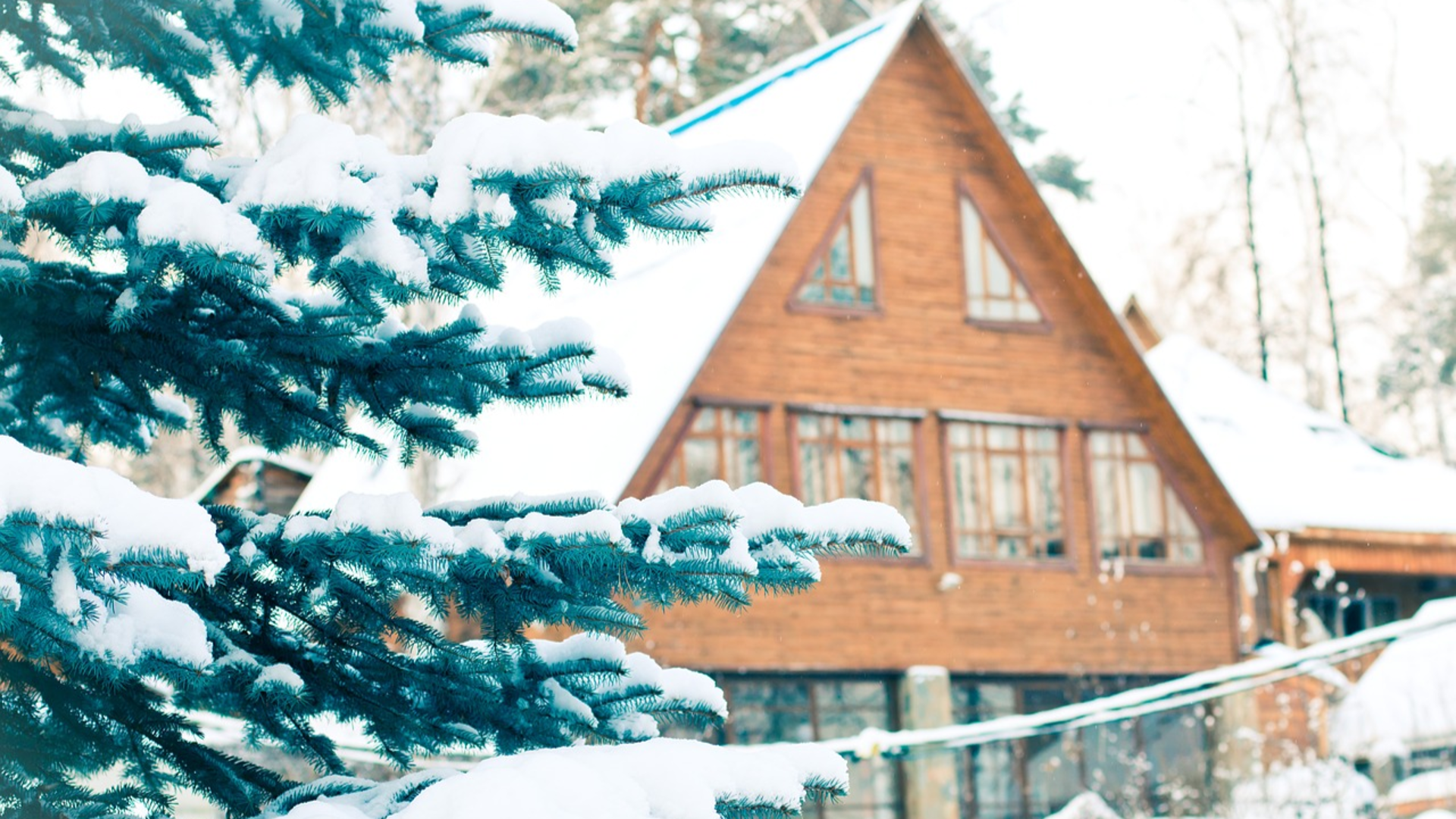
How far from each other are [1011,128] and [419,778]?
89.4 feet

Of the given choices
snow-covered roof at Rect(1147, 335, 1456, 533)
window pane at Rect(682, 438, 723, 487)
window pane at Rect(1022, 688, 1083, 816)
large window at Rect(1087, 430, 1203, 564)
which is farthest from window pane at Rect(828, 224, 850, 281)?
window pane at Rect(1022, 688, 1083, 816)

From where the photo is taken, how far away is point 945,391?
18.3 meters

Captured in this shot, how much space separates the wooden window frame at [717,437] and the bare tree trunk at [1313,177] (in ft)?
49.7

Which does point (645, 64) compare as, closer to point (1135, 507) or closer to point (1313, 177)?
point (1135, 507)

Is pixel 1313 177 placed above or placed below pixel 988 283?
above

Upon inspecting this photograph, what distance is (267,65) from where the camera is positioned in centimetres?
438

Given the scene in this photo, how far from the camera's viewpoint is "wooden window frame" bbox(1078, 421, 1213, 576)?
1900 cm

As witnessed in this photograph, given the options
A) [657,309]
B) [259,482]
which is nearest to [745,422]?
[657,309]

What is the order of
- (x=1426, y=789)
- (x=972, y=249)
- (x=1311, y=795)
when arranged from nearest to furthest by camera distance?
(x=1426, y=789) → (x=1311, y=795) → (x=972, y=249)

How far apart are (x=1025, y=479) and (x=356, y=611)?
51.2 feet

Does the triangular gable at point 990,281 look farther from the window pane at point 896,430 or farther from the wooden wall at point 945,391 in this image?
the window pane at point 896,430

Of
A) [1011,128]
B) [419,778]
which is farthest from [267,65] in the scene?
[1011,128]

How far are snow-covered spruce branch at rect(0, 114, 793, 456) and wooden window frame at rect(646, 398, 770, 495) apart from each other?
38.7ft

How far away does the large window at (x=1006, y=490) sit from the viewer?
60.0 feet
